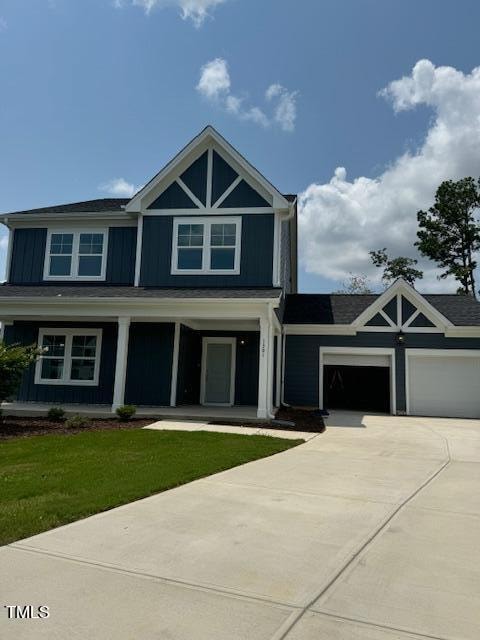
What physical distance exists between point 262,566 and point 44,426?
934cm

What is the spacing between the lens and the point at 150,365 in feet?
49.7

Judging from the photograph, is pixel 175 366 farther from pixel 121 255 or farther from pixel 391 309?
pixel 391 309

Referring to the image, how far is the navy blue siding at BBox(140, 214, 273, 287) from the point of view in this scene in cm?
1526

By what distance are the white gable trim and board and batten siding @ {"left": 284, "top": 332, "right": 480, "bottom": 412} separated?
5068 mm

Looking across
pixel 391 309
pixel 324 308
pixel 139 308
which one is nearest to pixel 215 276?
pixel 139 308

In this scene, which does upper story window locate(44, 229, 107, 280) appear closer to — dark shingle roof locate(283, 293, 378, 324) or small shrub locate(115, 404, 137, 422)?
small shrub locate(115, 404, 137, 422)

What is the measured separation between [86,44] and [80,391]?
1006 cm

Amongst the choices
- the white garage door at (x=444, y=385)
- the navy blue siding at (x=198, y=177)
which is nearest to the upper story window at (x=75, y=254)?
the navy blue siding at (x=198, y=177)

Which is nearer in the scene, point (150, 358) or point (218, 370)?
point (150, 358)

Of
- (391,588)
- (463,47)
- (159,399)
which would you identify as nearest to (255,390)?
(159,399)

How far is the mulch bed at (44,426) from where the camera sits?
10.7 metres

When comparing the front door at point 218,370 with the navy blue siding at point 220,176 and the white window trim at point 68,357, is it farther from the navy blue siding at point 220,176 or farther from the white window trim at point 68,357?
the navy blue siding at point 220,176

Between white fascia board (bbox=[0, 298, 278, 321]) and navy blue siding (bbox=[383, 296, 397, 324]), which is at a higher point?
navy blue siding (bbox=[383, 296, 397, 324])

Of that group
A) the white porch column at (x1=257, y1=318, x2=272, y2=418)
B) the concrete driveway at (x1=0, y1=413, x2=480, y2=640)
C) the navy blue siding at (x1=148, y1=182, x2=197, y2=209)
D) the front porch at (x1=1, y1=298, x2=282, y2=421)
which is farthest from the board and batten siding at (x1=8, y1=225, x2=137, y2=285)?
the concrete driveway at (x1=0, y1=413, x2=480, y2=640)
